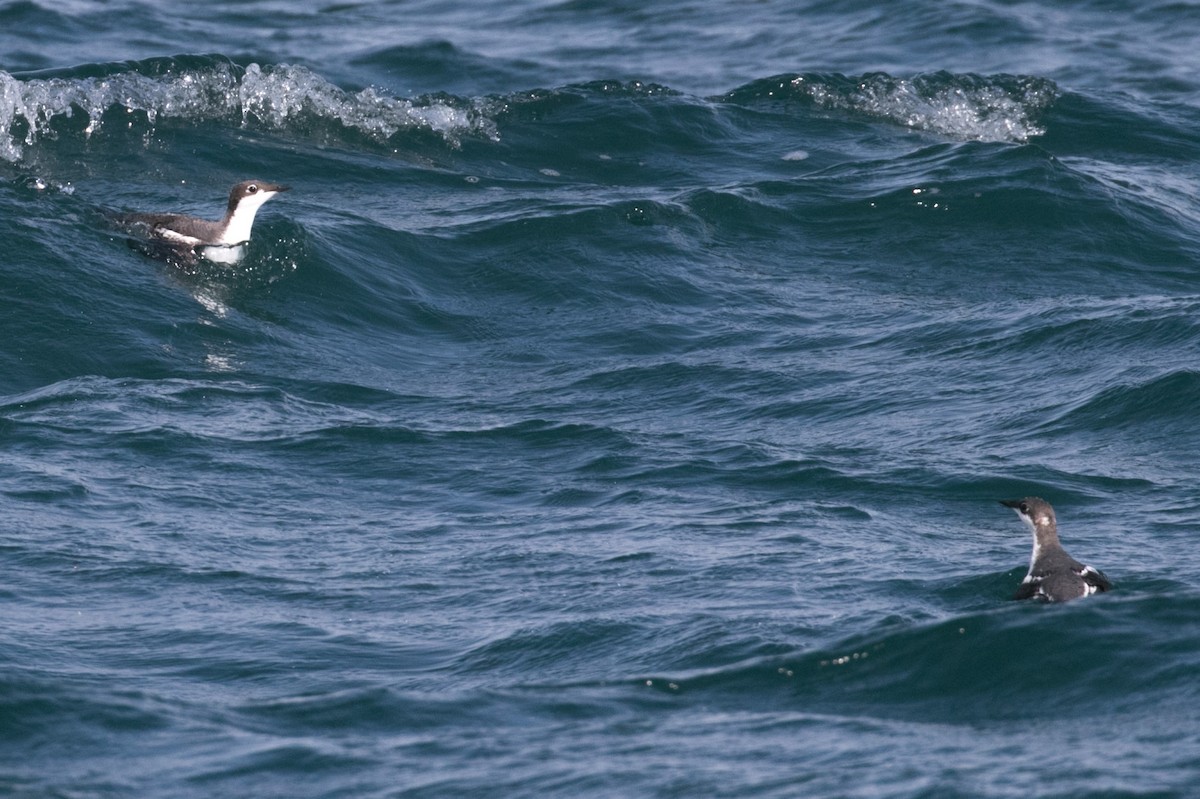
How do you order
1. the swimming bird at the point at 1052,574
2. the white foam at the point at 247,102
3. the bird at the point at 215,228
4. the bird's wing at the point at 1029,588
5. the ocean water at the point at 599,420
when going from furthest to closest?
the white foam at the point at 247,102 < the bird at the point at 215,228 < the bird's wing at the point at 1029,588 < the swimming bird at the point at 1052,574 < the ocean water at the point at 599,420

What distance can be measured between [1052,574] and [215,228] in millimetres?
8364

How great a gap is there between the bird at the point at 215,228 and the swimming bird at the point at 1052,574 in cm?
778

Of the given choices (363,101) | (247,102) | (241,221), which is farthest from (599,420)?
(247,102)

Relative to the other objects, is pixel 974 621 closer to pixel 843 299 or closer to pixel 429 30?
pixel 843 299

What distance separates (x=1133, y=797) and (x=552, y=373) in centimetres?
753

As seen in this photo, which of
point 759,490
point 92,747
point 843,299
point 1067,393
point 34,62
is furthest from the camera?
point 34,62

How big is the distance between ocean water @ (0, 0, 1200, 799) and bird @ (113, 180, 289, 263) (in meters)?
0.26

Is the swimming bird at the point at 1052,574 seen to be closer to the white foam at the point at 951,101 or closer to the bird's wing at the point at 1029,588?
the bird's wing at the point at 1029,588

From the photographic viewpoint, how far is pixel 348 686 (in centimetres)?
841

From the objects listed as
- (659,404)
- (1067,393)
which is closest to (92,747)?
(659,404)

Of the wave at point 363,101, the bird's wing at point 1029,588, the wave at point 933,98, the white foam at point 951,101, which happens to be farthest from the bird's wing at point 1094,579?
the wave at point 933,98

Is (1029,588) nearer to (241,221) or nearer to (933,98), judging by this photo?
(241,221)

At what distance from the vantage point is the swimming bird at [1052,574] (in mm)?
8719

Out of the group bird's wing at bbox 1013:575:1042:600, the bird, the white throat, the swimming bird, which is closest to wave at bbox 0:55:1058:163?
the bird
